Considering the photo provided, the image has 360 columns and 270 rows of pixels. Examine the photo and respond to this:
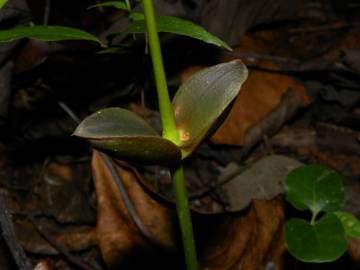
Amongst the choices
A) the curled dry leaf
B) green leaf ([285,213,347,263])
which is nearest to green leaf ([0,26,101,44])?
green leaf ([285,213,347,263])

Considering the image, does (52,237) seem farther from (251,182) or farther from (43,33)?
(43,33)

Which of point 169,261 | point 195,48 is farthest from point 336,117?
point 169,261

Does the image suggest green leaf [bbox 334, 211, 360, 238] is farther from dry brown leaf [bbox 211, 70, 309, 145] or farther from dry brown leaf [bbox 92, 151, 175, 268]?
dry brown leaf [bbox 211, 70, 309, 145]

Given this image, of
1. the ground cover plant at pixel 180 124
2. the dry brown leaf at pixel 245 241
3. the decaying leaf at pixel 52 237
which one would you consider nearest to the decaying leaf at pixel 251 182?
the dry brown leaf at pixel 245 241

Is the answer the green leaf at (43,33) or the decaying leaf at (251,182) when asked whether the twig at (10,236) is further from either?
the decaying leaf at (251,182)

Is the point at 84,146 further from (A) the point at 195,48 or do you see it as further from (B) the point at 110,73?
(A) the point at 195,48
